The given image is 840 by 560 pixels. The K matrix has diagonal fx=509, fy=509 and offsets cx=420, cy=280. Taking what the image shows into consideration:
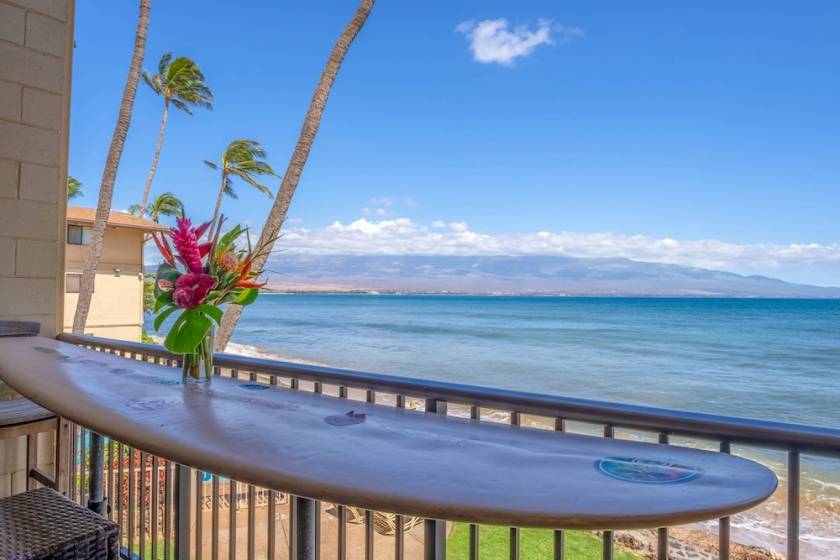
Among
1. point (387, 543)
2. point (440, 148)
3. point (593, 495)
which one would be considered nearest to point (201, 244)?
point (593, 495)

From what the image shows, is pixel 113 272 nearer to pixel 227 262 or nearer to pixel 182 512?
pixel 182 512

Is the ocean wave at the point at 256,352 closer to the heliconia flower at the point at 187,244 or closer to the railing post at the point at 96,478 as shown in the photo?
the railing post at the point at 96,478

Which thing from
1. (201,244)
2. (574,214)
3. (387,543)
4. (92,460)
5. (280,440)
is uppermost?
(574,214)

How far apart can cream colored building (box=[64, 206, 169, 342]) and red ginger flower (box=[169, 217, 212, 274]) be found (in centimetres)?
1029

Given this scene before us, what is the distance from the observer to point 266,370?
1714 mm

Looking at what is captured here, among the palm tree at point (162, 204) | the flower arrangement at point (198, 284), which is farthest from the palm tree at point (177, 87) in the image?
the flower arrangement at point (198, 284)

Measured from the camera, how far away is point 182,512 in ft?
5.88

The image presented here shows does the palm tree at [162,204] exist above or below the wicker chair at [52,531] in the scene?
above

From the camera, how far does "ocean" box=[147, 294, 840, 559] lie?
6.99 m

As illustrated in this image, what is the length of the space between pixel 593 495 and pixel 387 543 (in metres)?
4.95

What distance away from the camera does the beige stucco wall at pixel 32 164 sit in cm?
246

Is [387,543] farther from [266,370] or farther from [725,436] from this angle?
[725,436]

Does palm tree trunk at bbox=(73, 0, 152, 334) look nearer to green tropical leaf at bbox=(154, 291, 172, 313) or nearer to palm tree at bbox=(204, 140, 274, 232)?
green tropical leaf at bbox=(154, 291, 172, 313)

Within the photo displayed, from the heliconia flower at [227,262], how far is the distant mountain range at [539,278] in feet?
140
